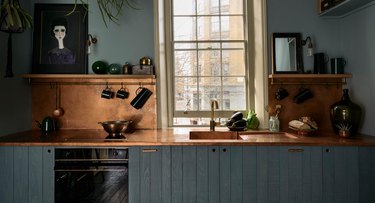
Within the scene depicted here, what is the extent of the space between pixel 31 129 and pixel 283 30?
289 centimetres

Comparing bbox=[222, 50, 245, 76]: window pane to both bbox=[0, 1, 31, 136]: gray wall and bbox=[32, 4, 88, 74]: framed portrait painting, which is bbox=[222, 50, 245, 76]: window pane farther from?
bbox=[0, 1, 31, 136]: gray wall

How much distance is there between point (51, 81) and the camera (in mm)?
2920

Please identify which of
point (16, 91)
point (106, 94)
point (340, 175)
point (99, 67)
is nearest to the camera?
point (340, 175)

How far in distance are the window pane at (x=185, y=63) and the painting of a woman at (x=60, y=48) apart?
1.12m

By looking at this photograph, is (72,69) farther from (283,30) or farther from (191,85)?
(283,30)

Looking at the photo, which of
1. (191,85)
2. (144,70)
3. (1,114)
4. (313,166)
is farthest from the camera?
(191,85)

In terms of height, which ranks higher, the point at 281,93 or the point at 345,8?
the point at 345,8

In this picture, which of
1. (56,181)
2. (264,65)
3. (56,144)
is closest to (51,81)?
(56,144)

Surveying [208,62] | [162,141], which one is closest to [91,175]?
[162,141]

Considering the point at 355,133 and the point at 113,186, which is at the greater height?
the point at 355,133

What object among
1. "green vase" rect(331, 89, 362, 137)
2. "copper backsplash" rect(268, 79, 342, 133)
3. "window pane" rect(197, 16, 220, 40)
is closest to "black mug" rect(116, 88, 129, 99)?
"window pane" rect(197, 16, 220, 40)

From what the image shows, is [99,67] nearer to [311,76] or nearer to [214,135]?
[214,135]

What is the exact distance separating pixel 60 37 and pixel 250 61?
2.08 metres

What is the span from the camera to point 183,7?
3.12 metres
